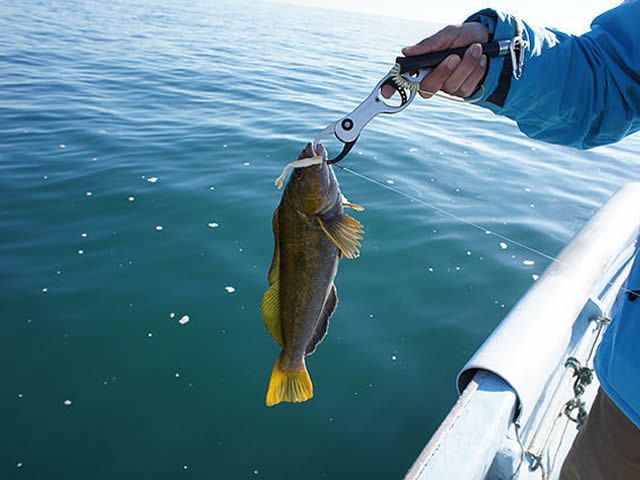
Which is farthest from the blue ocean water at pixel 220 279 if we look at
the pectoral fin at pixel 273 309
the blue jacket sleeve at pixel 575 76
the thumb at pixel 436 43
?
the thumb at pixel 436 43

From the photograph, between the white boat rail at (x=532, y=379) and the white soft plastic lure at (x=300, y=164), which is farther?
the white boat rail at (x=532, y=379)

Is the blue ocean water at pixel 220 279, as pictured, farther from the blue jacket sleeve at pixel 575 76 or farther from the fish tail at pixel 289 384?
the blue jacket sleeve at pixel 575 76

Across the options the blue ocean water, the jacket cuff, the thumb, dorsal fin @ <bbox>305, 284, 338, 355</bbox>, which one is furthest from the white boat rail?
the thumb

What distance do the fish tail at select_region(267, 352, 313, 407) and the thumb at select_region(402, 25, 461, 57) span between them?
1.64 meters

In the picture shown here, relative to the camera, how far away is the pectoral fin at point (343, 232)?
188cm

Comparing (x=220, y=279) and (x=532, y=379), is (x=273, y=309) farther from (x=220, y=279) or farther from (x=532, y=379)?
(x=220, y=279)

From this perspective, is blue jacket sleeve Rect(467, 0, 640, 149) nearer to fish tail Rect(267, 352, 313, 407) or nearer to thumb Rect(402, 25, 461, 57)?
thumb Rect(402, 25, 461, 57)

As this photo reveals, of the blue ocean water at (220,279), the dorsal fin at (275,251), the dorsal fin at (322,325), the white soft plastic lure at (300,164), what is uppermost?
the white soft plastic lure at (300,164)

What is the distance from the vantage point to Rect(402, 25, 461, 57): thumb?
1832mm

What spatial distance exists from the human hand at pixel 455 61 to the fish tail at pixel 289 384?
1.47 metres

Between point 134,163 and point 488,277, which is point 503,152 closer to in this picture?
point 488,277

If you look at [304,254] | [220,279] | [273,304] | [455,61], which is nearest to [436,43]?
[455,61]

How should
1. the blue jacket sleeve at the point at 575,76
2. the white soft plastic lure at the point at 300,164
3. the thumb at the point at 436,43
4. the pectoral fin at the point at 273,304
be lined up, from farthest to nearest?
the pectoral fin at the point at 273,304 → the blue jacket sleeve at the point at 575,76 → the thumb at the point at 436,43 → the white soft plastic lure at the point at 300,164

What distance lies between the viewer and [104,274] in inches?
195
